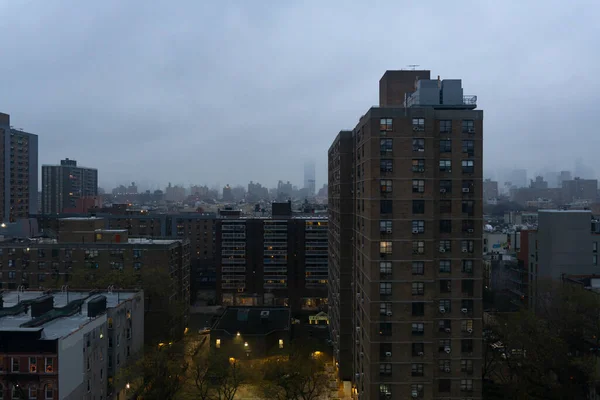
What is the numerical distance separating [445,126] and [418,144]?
105 inches

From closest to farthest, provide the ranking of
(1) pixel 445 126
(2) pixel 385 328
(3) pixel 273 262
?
(2) pixel 385 328 < (1) pixel 445 126 < (3) pixel 273 262

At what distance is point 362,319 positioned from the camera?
34.0 m

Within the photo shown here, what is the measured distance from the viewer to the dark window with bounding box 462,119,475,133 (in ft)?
101

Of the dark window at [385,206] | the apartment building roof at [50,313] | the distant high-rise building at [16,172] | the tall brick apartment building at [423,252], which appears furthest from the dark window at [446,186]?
the distant high-rise building at [16,172]

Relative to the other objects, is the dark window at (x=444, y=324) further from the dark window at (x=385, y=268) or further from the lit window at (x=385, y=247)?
the lit window at (x=385, y=247)

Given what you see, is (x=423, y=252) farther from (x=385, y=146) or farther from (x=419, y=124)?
(x=419, y=124)

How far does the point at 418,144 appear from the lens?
30172 mm

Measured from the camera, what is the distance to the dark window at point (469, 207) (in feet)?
101

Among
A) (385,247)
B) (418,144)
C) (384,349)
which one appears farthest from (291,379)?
(418,144)

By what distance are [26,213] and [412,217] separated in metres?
128

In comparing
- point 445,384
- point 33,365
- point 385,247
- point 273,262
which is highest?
point 385,247

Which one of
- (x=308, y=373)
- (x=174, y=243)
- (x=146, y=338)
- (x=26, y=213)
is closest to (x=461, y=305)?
(x=308, y=373)

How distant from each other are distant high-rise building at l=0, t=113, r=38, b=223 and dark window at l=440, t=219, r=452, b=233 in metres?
119

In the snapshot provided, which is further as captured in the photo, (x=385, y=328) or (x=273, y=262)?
(x=273, y=262)
